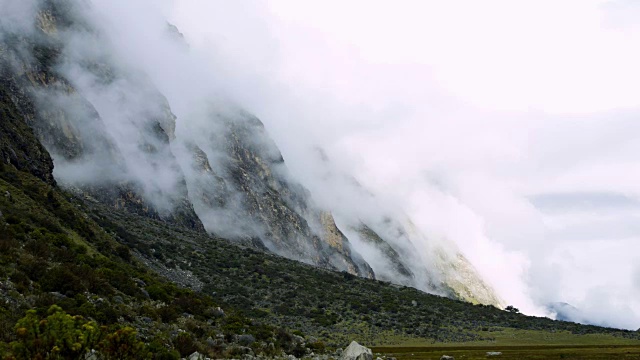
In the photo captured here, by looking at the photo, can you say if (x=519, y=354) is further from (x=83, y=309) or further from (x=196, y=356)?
(x=83, y=309)

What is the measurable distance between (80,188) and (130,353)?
254 ft

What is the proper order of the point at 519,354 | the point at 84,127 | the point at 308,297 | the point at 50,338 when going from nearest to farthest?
1. the point at 50,338
2. the point at 519,354
3. the point at 308,297
4. the point at 84,127

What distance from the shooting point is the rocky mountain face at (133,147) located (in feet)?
272

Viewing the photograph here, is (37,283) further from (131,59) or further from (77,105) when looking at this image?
(131,59)

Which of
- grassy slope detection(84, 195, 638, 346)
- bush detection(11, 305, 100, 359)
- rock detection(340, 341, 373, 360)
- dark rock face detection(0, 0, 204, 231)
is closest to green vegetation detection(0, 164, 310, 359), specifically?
bush detection(11, 305, 100, 359)

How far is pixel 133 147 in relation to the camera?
354ft

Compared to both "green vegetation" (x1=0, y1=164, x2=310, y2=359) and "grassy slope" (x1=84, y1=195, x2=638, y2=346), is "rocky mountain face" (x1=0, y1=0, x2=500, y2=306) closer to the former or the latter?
"grassy slope" (x1=84, y1=195, x2=638, y2=346)

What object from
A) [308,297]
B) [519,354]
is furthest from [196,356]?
[308,297]

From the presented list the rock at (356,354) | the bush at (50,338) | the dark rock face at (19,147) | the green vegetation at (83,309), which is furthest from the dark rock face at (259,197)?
the bush at (50,338)

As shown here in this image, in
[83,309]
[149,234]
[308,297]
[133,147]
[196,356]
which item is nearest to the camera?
[196,356]

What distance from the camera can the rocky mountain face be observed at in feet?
272

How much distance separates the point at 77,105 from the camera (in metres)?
93.0

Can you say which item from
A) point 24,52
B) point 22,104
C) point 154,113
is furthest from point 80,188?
point 154,113

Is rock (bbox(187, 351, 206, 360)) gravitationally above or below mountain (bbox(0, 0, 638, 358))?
below
